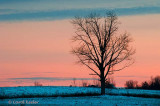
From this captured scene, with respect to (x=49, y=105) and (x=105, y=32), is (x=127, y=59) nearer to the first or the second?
(x=105, y=32)

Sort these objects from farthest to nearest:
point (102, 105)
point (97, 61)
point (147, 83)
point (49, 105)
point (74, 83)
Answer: point (147, 83) < point (74, 83) < point (97, 61) < point (102, 105) < point (49, 105)

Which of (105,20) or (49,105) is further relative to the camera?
(105,20)

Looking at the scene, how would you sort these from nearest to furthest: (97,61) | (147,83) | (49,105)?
(49,105)
(97,61)
(147,83)

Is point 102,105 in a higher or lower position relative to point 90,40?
lower

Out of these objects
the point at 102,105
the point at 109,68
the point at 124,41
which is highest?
the point at 124,41

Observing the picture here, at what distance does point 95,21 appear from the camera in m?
50.8

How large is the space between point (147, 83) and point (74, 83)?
23.1m

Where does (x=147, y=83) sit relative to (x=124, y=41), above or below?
below

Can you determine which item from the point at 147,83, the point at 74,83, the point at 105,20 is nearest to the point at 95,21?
the point at 105,20

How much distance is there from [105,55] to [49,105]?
23.8 m

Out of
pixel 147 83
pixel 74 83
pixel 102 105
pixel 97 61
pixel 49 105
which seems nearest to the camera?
pixel 49 105

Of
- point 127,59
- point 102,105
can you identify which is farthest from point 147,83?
point 102,105

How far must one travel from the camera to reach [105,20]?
167 ft

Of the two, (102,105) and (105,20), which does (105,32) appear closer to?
(105,20)
